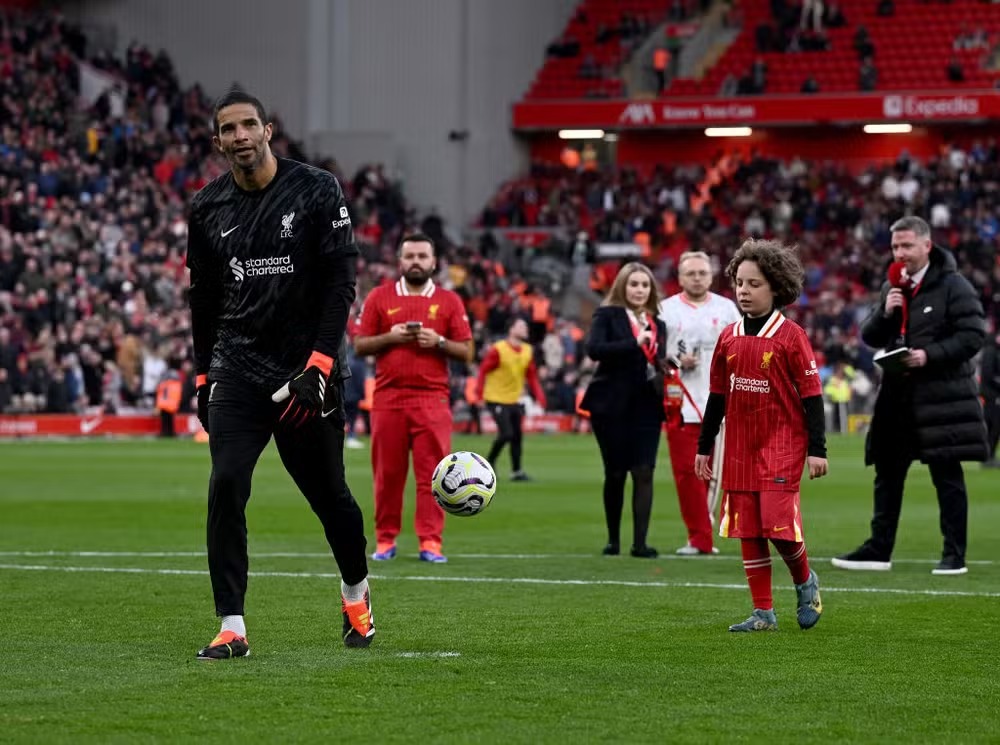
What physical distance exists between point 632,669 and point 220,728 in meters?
2.16

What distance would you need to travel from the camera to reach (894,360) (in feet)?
42.9

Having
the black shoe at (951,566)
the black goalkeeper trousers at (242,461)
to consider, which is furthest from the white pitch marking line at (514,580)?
the black goalkeeper trousers at (242,461)

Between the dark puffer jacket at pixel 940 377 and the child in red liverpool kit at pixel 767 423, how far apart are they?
140 inches

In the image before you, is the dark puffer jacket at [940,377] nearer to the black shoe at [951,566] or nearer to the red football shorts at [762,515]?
the black shoe at [951,566]

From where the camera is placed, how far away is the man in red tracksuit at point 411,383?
14.2 meters

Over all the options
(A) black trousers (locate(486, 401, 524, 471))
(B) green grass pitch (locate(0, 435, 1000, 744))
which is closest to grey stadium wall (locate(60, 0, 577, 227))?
(A) black trousers (locate(486, 401, 524, 471))

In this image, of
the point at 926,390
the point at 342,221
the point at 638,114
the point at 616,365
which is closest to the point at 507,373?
the point at 616,365

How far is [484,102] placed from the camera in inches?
2144

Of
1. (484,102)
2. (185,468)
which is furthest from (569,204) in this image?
(185,468)

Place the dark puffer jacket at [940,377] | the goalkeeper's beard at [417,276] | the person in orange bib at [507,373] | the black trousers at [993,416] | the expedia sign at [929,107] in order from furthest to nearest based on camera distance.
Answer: the expedia sign at [929,107] → the black trousers at [993,416] → the person in orange bib at [507,373] → the goalkeeper's beard at [417,276] → the dark puffer jacket at [940,377]

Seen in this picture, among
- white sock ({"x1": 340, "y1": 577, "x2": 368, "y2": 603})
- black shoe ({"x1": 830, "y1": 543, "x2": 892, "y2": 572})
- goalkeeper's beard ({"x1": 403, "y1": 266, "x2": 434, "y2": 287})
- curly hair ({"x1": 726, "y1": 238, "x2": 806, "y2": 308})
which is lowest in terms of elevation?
black shoe ({"x1": 830, "y1": 543, "x2": 892, "y2": 572})

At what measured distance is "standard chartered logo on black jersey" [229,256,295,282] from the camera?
28.6 ft

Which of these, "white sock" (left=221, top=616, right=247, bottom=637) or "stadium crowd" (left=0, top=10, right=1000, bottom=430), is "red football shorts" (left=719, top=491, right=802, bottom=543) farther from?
"stadium crowd" (left=0, top=10, right=1000, bottom=430)

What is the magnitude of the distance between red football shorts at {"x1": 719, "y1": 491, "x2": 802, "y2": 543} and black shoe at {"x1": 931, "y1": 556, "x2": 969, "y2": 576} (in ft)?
11.8
